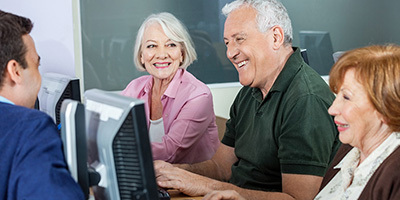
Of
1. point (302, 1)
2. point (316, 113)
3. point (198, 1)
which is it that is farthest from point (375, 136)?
point (302, 1)

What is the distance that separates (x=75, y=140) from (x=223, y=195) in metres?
0.81

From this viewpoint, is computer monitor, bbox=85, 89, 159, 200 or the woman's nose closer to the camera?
computer monitor, bbox=85, 89, 159, 200

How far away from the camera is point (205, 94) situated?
113 inches

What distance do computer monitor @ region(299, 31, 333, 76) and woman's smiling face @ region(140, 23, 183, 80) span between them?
1.86 metres

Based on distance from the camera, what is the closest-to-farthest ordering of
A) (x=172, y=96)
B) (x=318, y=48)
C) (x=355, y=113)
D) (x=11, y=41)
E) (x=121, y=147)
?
1. (x=121, y=147)
2. (x=11, y=41)
3. (x=355, y=113)
4. (x=172, y=96)
5. (x=318, y=48)

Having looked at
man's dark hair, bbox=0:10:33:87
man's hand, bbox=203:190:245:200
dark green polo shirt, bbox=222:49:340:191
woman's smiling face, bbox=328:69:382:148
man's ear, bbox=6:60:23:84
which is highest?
man's dark hair, bbox=0:10:33:87

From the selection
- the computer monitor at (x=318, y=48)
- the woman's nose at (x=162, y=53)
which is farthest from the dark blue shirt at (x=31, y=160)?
the computer monitor at (x=318, y=48)

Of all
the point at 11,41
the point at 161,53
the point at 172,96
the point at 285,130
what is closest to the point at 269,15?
the point at 285,130

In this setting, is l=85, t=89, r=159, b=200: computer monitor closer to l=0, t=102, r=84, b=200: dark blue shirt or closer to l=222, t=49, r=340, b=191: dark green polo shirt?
l=0, t=102, r=84, b=200: dark blue shirt

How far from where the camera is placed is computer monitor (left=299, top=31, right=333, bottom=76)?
15.2 feet

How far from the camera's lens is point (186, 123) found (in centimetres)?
275

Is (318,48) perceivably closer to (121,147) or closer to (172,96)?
(172,96)

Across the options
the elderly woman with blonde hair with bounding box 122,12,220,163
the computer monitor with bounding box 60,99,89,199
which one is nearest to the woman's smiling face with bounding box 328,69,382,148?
the computer monitor with bounding box 60,99,89,199

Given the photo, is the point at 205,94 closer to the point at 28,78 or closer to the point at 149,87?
the point at 149,87
